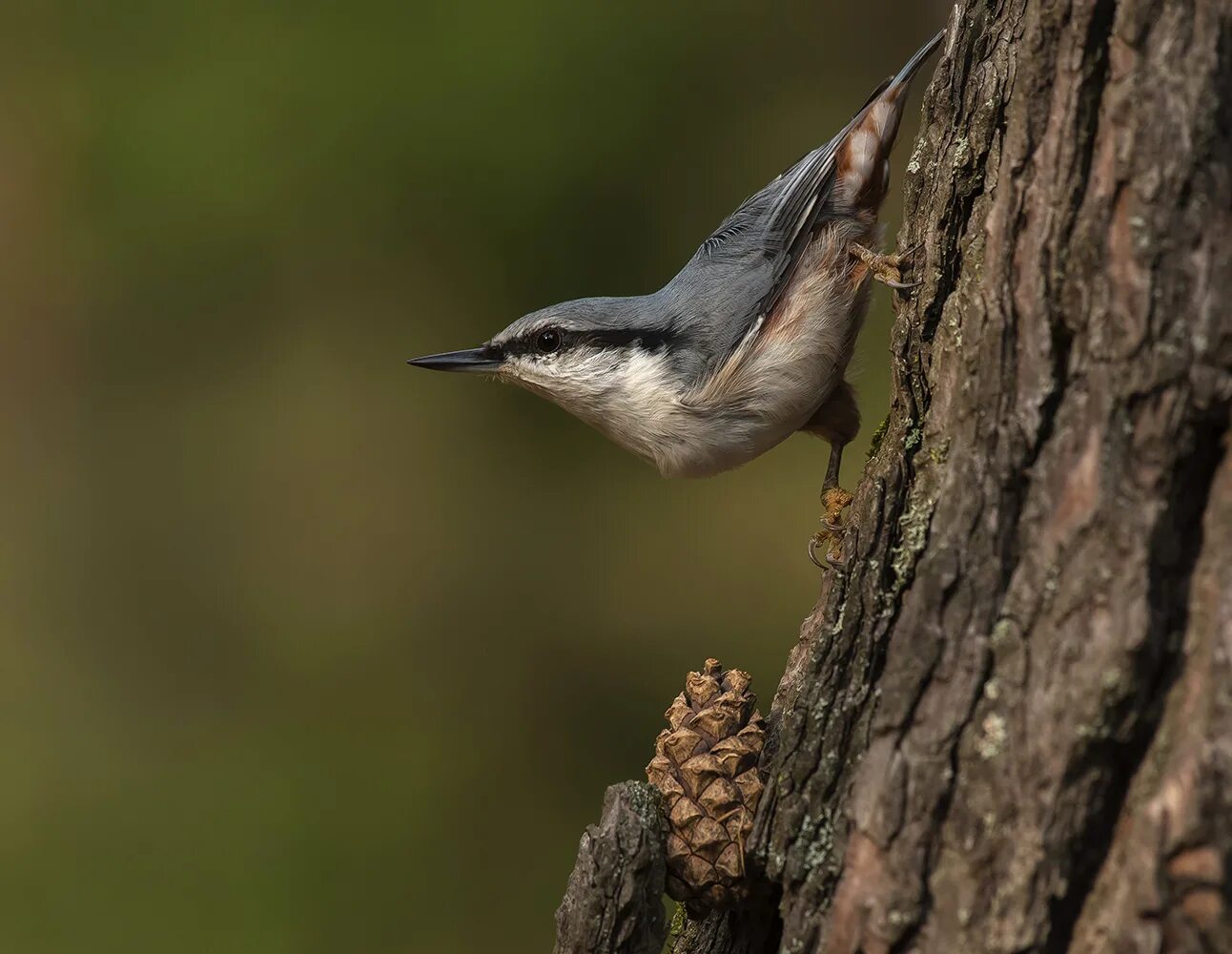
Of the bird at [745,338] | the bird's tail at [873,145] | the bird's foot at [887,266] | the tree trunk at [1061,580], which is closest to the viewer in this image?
the tree trunk at [1061,580]

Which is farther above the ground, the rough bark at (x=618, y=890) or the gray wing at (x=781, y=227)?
the gray wing at (x=781, y=227)

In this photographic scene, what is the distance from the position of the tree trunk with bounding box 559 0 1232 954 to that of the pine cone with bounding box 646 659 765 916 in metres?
0.06

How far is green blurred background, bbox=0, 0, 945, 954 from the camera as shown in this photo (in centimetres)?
A: 285

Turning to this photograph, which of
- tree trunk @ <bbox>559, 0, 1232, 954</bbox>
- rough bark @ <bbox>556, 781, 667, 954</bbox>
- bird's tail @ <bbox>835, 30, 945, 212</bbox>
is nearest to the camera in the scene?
tree trunk @ <bbox>559, 0, 1232, 954</bbox>

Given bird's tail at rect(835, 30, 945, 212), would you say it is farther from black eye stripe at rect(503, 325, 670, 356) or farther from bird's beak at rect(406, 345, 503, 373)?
bird's beak at rect(406, 345, 503, 373)

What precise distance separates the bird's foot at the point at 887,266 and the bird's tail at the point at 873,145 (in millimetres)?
233

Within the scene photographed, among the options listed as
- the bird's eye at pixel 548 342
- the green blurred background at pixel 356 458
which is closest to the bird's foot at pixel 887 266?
the bird's eye at pixel 548 342

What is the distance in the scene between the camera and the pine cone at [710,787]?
136cm

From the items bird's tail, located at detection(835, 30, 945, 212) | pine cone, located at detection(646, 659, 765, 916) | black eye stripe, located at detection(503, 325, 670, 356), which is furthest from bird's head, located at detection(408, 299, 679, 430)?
pine cone, located at detection(646, 659, 765, 916)

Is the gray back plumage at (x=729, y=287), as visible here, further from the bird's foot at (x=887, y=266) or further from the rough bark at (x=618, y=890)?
the rough bark at (x=618, y=890)

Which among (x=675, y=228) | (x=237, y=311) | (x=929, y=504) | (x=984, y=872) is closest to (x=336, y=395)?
(x=237, y=311)

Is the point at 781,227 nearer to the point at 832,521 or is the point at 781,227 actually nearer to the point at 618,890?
the point at 832,521

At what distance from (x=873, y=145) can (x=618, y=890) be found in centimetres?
148

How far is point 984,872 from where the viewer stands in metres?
1.08
